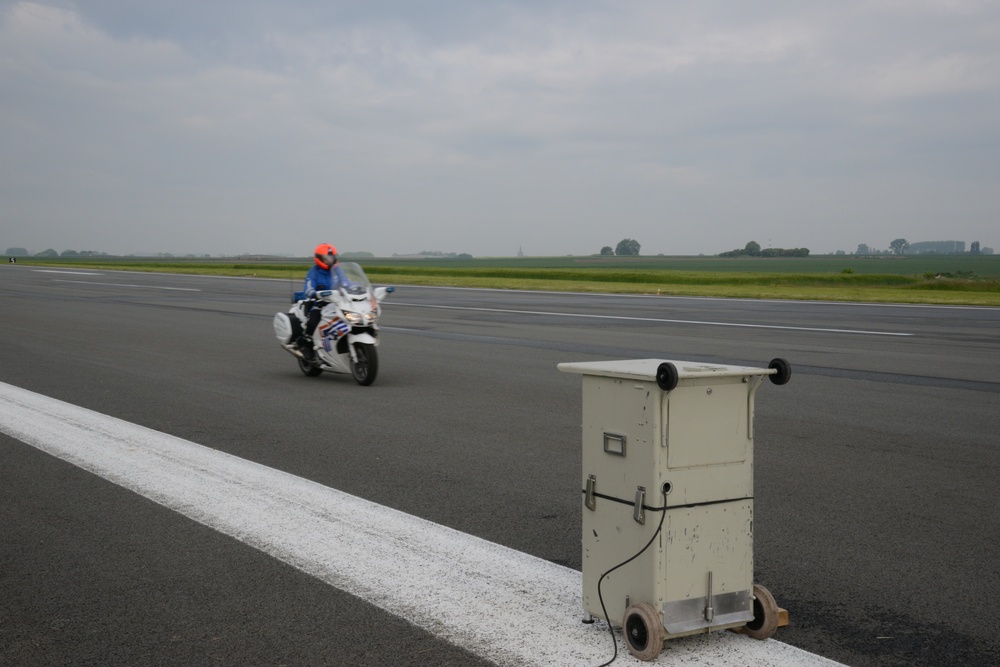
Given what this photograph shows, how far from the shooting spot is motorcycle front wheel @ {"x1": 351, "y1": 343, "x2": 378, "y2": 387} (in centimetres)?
1151

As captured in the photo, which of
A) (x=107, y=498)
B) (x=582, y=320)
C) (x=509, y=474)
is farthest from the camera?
(x=582, y=320)

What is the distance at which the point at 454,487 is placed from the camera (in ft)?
21.0

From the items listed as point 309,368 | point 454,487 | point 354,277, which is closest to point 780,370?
point 454,487

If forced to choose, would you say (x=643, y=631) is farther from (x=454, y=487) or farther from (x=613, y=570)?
(x=454, y=487)

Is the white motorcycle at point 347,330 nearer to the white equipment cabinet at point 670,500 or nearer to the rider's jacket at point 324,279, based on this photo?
the rider's jacket at point 324,279

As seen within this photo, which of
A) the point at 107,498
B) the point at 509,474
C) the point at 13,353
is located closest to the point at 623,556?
the point at 509,474

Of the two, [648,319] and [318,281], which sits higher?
[318,281]

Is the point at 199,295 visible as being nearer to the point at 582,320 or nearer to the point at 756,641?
the point at 582,320

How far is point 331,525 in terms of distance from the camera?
552cm

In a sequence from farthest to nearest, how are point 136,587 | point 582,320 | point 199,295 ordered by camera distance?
1. point 199,295
2. point 582,320
3. point 136,587

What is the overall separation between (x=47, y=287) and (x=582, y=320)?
25029 mm

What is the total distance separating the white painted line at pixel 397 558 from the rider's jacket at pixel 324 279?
4.21 meters

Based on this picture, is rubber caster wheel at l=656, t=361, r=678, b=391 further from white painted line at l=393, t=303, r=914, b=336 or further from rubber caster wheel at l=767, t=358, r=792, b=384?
white painted line at l=393, t=303, r=914, b=336

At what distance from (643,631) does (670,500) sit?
0.51 meters
